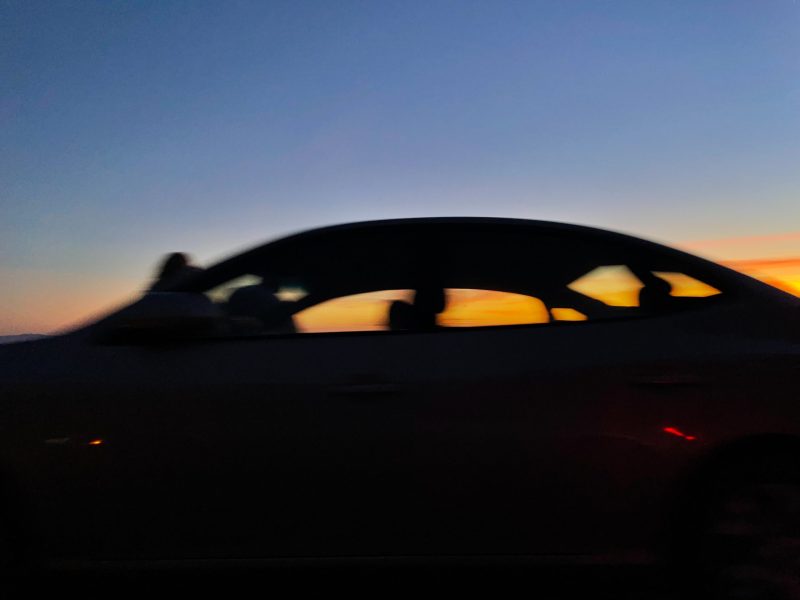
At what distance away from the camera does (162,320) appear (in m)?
2.65

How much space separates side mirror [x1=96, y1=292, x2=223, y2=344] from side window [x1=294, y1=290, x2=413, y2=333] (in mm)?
347

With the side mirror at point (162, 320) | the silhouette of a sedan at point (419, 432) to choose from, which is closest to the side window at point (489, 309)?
the silhouette of a sedan at point (419, 432)

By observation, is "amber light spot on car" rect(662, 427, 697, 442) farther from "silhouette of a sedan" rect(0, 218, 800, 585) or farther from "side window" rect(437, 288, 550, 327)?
"side window" rect(437, 288, 550, 327)

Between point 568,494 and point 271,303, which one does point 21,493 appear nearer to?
point 271,303

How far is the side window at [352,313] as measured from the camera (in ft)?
9.10

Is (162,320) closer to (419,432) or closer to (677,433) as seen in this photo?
(419,432)

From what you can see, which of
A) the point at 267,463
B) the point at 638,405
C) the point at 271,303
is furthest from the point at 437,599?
the point at 271,303

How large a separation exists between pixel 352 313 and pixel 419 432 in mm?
549

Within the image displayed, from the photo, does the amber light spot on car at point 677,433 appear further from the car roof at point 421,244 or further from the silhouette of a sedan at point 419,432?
the car roof at point 421,244

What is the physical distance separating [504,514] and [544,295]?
88 cm

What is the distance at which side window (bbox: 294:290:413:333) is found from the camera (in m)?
2.77

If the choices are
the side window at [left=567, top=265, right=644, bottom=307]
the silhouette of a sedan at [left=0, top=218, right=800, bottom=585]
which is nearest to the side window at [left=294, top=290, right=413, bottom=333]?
the silhouette of a sedan at [left=0, top=218, right=800, bottom=585]

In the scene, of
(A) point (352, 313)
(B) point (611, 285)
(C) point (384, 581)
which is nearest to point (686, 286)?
(B) point (611, 285)

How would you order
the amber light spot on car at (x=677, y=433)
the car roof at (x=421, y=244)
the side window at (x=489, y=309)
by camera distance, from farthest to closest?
the car roof at (x=421, y=244), the side window at (x=489, y=309), the amber light spot on car at (x=677, y=433)
